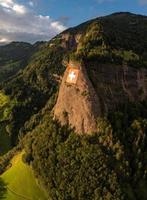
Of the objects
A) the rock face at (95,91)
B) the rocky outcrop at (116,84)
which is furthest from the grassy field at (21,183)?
the rocky outcrop at (116,84)

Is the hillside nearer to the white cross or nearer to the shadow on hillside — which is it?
the white cross

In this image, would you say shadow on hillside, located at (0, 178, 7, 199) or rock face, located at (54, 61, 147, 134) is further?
shadow on hillside, located at (0, 178, 7, 199)

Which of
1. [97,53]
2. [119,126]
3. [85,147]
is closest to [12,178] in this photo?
[85,147]

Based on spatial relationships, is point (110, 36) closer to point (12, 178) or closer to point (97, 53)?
point (97, 53)

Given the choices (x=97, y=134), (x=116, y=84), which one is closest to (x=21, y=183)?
(x=97, y=134)

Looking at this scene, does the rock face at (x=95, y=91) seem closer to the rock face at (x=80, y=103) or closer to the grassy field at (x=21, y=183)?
the rock face at (x=80, y=103)

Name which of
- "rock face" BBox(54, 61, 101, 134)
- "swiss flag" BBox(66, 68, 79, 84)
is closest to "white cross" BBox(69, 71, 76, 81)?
"swiss flag" BBox(66, 68, 79, 84)

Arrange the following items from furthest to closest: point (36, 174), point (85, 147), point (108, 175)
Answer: point (36, 174), point (85, 147), point (108, 175)
